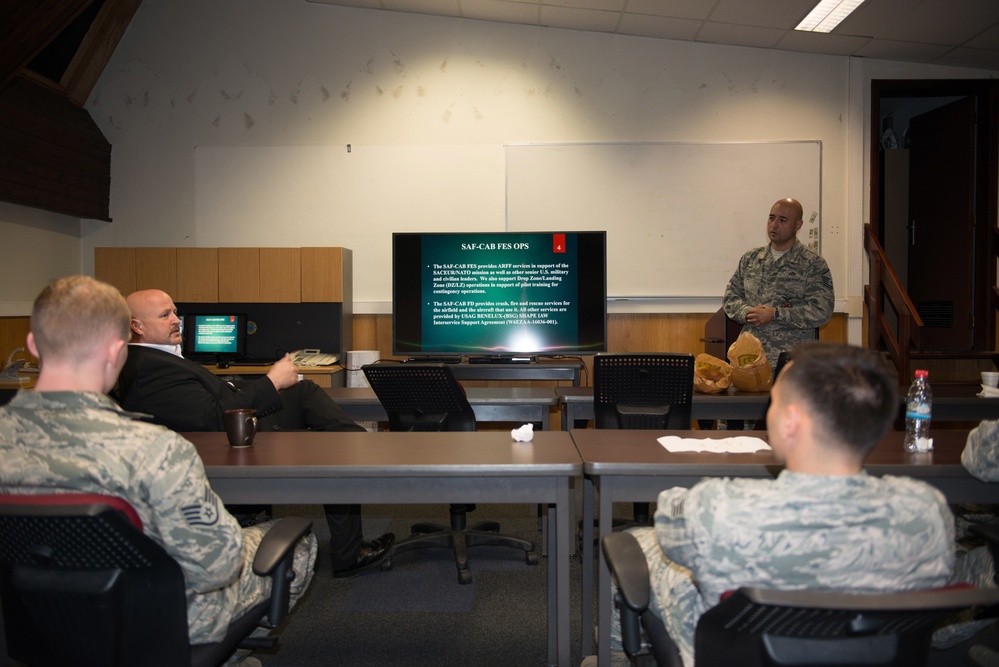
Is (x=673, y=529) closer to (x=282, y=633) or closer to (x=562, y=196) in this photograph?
(x=282, y=633)

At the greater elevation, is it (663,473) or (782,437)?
(782,437)

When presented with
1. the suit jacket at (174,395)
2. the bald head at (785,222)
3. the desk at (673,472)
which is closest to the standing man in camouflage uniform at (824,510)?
the desk at (673,472)

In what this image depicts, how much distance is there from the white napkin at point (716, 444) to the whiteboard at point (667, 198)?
147 inches

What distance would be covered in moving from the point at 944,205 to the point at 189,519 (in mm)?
6782

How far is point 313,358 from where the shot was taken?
5.66m

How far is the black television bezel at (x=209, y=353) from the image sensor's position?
5797 mm

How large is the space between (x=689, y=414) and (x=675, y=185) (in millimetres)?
3176

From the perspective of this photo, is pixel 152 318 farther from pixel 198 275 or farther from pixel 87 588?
pixel 198 275

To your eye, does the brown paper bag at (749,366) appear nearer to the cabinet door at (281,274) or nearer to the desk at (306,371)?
the desk at (306,371)

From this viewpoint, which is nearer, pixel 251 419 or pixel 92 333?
pixel 92 333

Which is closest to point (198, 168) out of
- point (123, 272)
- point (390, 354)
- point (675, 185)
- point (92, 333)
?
point (123, 272)

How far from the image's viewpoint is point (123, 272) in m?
5.77

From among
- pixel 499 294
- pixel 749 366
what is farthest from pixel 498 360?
pixel 749 366

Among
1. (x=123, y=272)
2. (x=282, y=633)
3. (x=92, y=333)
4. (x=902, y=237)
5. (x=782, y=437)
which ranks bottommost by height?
(x=282, y=633)
